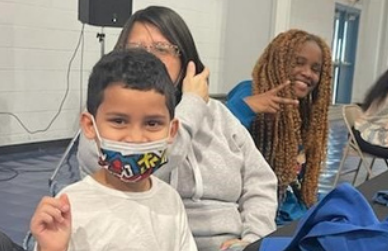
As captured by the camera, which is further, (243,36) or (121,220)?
(243,36)

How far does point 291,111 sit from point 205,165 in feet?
1.78

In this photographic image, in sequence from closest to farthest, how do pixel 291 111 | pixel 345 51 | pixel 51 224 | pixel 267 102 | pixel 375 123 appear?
1. pixel 51 224
2. pixel 267 102
3. pixel 291 111
4. pixel 375 123
5. pixel 345 51

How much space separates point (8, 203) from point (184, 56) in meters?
2.48

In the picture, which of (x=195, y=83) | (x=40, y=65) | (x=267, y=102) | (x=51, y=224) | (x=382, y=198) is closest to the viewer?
(x=51, y=224)

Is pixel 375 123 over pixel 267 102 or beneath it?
beneath

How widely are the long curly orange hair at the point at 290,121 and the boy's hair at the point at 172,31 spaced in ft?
1.55

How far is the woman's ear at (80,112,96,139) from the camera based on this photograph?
1.10m

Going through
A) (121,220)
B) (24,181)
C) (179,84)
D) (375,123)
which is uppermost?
(179,84)

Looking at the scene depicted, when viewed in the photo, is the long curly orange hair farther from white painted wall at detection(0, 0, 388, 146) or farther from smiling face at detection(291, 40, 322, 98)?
white painted wall at detection(0, 0, 388, 146)

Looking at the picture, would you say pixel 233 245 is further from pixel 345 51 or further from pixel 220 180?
pixel 345 51

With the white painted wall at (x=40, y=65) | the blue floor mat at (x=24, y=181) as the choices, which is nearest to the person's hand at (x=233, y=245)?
the blue floor mat at (x=24, y=181)

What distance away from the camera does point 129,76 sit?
1081 mm

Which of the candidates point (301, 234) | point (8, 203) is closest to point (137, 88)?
point (301, 234)

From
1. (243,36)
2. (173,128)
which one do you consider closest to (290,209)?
(173,128)
